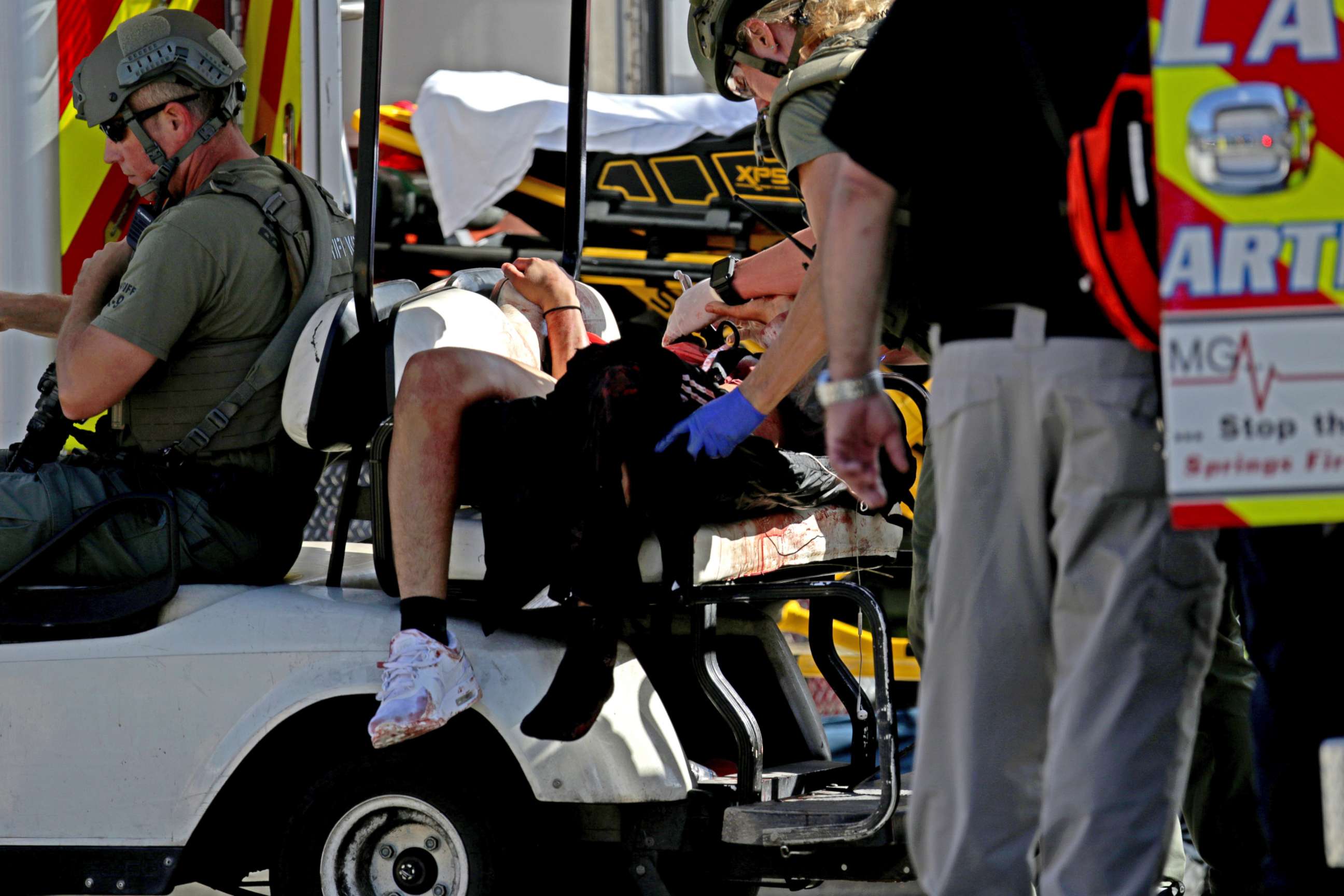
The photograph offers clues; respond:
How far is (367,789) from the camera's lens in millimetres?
3131

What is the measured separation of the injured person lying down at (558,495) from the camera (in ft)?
9.81

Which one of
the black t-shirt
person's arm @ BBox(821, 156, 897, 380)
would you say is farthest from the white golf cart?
the black t-shirt

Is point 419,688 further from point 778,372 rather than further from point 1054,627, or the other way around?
point 1054,627

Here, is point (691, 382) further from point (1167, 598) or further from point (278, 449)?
point (1167, 598)

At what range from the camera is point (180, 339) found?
139 inches

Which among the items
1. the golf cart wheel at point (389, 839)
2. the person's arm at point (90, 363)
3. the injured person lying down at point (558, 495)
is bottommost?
the golf cart wheel at point (389, 839)

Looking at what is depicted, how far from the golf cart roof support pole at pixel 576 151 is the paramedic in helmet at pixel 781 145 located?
40 cm

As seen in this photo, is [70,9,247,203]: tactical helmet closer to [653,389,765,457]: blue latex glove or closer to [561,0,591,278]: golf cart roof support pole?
[561,0,591,278]: golf cart roof support pole

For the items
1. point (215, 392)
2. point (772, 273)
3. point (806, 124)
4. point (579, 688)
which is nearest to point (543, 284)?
point (772, 273)

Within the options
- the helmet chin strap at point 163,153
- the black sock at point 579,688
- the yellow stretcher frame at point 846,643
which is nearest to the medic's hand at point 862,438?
the black sock at point 579,688

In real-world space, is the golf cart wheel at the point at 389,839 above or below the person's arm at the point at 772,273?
below

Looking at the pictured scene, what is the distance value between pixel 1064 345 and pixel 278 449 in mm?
2048

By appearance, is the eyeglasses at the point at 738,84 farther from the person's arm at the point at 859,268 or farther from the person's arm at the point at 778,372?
the person's arm at the point at 859,268

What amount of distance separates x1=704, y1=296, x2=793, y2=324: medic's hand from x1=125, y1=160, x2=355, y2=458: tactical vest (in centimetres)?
95
